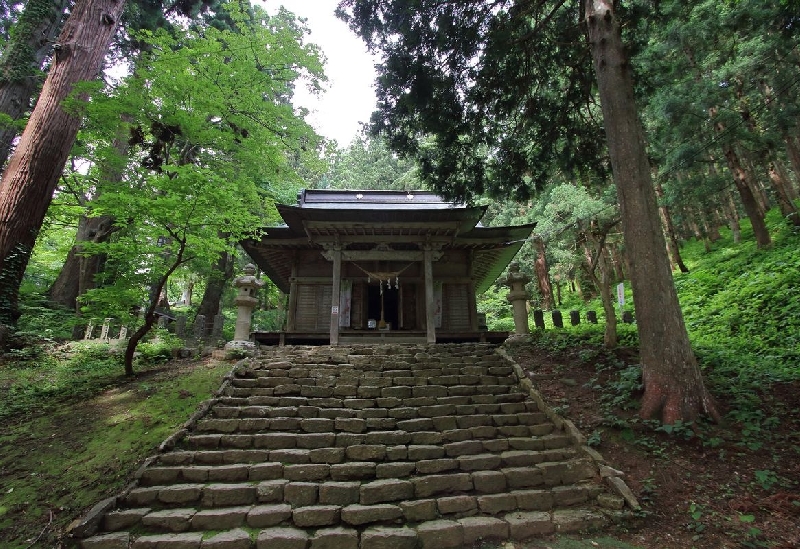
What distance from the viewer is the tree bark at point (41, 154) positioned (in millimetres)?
7012

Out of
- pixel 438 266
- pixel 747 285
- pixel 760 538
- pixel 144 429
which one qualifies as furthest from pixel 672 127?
pixel 144 429

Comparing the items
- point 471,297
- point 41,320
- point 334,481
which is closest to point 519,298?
point 471,297

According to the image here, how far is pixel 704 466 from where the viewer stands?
167 inches

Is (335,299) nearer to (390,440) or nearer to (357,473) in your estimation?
(390,440)

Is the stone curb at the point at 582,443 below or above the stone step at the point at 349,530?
above

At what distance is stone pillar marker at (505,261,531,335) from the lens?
989cm

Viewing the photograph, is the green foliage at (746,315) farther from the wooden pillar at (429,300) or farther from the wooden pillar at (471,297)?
the wooden pillar at (471,297)

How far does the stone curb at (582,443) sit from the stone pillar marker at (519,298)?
2933mm

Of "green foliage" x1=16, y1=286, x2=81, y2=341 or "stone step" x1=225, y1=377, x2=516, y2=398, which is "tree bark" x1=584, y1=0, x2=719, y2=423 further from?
"green foliage" x1=16, y1=286, x2=81, y2=341

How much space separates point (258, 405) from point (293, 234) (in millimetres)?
6600

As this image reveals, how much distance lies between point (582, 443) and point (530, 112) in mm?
7199

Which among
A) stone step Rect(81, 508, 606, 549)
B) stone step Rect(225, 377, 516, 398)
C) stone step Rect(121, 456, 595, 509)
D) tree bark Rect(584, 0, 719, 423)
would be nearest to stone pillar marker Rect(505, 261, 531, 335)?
stone step Rect(225, 377, 516, 398)

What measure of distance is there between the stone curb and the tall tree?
100cm

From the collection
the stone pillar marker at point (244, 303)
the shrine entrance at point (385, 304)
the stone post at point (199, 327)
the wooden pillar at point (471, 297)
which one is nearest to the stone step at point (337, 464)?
the stone pillar marker at point (244, 303)
